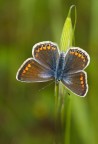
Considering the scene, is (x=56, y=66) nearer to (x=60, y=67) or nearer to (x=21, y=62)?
(x=60, y=67)

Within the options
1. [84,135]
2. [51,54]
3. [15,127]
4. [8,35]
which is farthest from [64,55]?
[8,35]

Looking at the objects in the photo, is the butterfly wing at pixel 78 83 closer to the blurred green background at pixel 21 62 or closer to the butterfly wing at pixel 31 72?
the butterfly wing at pixel 31 72

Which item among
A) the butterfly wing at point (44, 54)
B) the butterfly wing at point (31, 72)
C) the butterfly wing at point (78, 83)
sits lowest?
the butterfly wing at point (78, 83)

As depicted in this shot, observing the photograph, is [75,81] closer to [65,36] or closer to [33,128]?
[65,36]

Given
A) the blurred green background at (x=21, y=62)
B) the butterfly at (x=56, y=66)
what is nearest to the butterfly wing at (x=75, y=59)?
the butterfly at (x=56, y=66)

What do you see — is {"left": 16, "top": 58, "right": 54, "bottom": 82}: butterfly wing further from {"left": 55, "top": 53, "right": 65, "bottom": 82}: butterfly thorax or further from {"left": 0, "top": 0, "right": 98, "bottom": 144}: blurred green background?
{"left": 0, "top": 0, "right": 98, "bottom": 144}: blurred green background

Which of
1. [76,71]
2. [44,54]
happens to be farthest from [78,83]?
[44,54]
